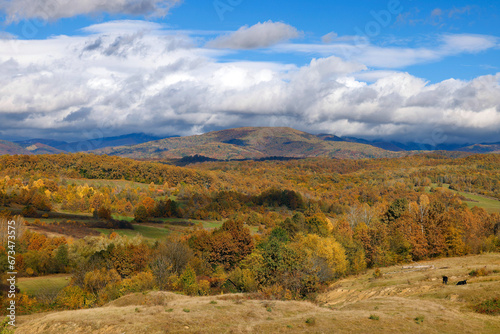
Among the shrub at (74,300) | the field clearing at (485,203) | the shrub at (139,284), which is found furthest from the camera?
the field clearing at (485,203)

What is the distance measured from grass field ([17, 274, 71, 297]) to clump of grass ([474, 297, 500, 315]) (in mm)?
63722

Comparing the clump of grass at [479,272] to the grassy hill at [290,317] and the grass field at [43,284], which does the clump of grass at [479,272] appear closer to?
the grassy hill at [290,317]

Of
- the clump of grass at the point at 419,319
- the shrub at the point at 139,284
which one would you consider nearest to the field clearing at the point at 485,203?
the shrub at the point at 139,284

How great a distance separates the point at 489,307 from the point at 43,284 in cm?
7749

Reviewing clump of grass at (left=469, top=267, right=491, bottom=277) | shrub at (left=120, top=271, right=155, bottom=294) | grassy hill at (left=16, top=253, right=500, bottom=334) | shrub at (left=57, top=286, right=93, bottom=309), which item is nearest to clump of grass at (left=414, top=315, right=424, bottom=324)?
grassy hill at (left=16, top=253, right=500, bottom=334)

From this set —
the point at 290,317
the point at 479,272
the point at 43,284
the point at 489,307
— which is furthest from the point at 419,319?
the point at 43,284

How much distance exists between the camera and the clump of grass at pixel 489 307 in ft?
95.6

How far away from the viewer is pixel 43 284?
73625 millimetres

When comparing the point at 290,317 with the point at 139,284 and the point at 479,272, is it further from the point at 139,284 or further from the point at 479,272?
the point at 139,284

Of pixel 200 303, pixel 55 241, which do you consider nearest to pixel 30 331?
pixel 200 303

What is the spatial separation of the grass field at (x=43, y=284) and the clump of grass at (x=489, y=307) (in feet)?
209

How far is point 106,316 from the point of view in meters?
30.3

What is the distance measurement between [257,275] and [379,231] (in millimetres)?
47027

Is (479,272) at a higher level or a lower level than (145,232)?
higher
